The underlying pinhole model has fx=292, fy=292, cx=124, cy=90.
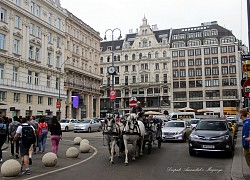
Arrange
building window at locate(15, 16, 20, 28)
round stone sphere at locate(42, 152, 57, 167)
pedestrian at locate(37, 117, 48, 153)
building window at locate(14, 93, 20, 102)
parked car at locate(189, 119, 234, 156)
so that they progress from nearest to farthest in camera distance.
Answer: round stone sphere at locate(42, 152, 57, 167) < parked car at locate(189, 119, 234, 156) < pedestrian at locate(37, 117, 48, 153) < building window at locate(14, 93, 20, 102) < building window at locate(15, 16, 20, 28)

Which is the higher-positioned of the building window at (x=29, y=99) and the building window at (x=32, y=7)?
the building window at (x=32, y=7)

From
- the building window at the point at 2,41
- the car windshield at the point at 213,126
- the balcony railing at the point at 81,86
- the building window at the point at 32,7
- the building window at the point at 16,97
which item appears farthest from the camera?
the balcony railing at the point at 81,86

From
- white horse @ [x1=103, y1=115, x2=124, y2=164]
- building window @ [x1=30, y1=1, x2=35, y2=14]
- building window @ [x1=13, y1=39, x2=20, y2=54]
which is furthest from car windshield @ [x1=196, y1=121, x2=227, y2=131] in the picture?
building window @ [x1=30, y1=1, x2=35, y2=14]

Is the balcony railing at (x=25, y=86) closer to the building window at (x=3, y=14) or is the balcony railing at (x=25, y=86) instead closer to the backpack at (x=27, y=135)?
the building window at (x=3, y=14)

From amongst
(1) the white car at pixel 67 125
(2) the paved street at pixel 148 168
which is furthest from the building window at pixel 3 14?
(2) the paved street at pixel 148 168

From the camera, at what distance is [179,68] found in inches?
3558

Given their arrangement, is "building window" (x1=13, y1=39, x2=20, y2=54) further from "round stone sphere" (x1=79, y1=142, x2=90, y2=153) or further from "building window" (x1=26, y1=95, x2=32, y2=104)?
"round stone sphere" (x1=79, y1=142, x2=90, y2=153)

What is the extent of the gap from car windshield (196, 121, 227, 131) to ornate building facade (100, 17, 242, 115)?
71982mm

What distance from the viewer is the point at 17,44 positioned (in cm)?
4469

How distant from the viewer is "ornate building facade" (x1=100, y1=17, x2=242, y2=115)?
85.0 metres

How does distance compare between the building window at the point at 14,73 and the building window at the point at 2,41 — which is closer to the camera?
the building window at the point at 2,41

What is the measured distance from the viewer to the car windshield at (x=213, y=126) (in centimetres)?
1495

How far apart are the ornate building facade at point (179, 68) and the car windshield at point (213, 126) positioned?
7198cm

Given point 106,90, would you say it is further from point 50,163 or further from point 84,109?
point 50,163
